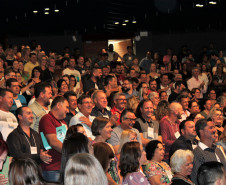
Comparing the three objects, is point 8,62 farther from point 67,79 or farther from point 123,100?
point 123,100

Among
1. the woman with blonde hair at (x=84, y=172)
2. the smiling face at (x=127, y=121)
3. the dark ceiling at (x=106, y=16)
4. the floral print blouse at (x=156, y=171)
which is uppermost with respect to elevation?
the dark ceiling at (x=106, y=16)

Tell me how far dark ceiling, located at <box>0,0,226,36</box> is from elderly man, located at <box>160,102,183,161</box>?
601cm

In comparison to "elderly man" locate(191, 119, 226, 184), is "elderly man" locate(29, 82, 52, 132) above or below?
above

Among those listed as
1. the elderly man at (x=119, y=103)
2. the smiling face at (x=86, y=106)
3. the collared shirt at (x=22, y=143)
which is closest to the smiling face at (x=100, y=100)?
the elderly man at (x=119, y=103)

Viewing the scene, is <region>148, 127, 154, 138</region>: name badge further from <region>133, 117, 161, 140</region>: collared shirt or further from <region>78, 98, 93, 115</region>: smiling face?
<region>78, 98, 93, 115</region>: smiling face

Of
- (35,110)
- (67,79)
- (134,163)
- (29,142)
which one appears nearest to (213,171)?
(134,163)

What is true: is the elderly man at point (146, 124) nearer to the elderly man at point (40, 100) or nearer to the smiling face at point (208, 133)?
the smiling face at point (208, 133)

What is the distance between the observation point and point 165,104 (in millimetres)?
7648

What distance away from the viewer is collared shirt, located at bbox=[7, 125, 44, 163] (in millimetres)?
5008

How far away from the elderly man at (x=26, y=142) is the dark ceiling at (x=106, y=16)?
21.8 ft

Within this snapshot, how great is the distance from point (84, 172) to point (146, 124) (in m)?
4.48

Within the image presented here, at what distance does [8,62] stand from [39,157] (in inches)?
256

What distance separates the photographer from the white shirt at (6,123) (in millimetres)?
5812

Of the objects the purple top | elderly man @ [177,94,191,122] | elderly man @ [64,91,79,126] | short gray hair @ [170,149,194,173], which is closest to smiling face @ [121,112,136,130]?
elderly man @ [64,91,79,126]
